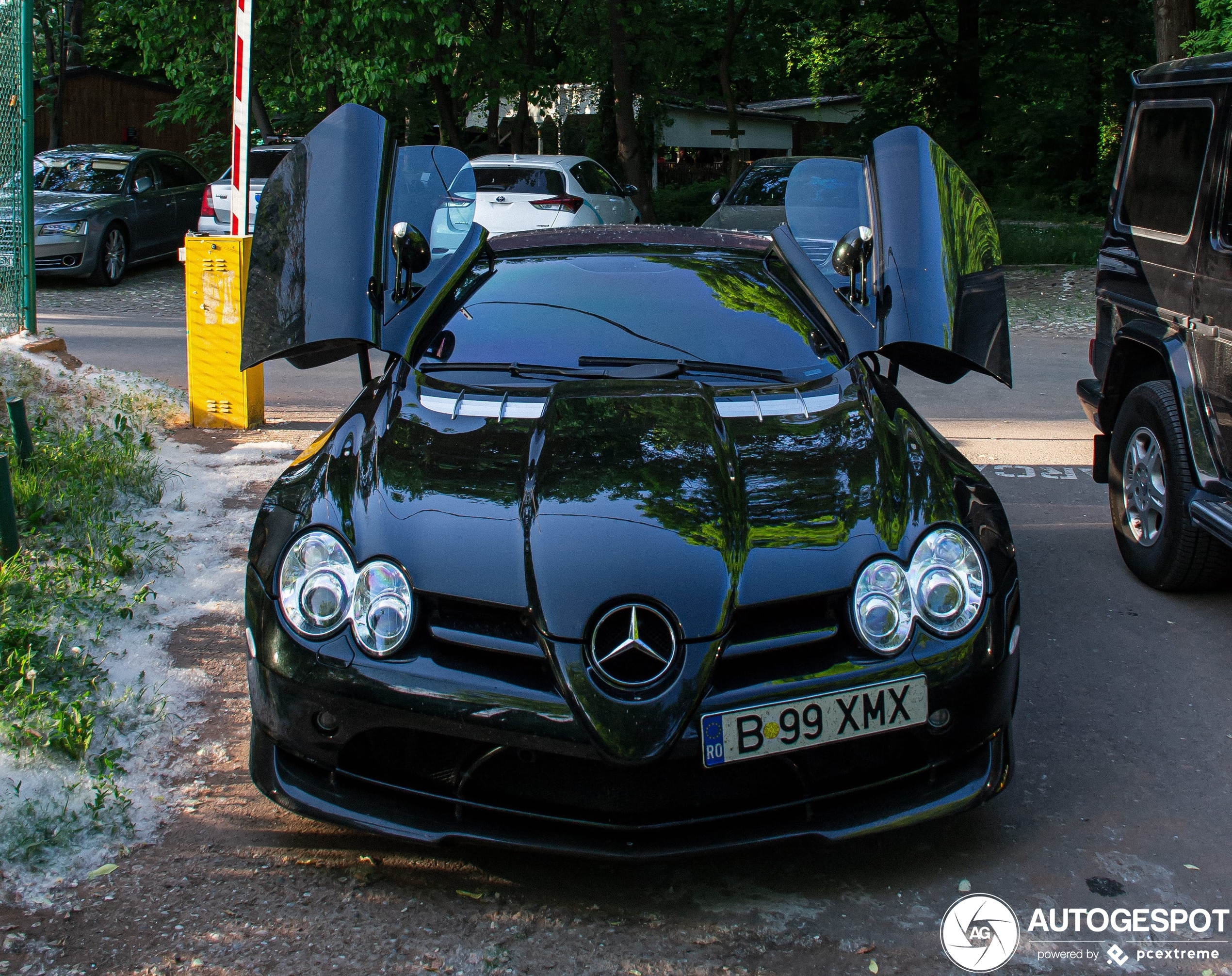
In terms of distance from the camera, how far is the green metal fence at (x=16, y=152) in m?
7.04

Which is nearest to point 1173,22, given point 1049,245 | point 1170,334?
point 1049,245

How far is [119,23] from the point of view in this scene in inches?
1009

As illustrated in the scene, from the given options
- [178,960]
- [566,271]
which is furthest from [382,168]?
[178,960]

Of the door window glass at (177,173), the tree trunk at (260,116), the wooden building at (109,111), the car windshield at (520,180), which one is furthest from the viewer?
the wooden building at (109,111)

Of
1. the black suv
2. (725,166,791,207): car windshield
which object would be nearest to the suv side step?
the black suv

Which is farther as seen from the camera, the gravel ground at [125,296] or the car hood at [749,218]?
the gravel ground at [125,296]

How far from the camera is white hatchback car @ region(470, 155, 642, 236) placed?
12.4 metres

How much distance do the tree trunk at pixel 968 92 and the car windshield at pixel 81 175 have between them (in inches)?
532

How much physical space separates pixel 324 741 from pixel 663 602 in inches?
34.1

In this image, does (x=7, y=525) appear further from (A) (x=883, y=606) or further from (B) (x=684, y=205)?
(B) (x=684, y=205)

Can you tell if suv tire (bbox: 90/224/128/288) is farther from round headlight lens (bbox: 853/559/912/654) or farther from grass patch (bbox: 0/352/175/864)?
round headlight lens (bbox: 853/559/912/654)

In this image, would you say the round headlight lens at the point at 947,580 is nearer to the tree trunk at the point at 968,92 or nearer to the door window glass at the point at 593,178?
the door window glass at the point at 593,178

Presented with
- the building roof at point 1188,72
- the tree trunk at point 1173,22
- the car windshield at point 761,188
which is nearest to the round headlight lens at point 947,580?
the building roof at point 1188,72

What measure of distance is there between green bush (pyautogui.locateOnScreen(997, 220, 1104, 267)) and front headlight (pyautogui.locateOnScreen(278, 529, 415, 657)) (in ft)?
45.1
